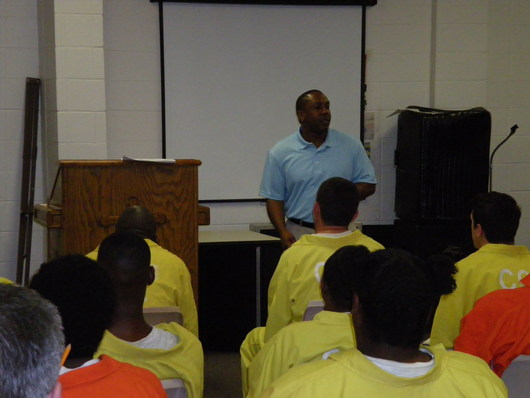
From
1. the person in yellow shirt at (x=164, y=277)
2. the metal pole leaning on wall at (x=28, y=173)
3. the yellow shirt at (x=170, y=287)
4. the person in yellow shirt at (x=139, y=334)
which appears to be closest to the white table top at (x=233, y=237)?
the metal pole leaning on wall at (x=28, y=173)

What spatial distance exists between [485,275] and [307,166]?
171cm

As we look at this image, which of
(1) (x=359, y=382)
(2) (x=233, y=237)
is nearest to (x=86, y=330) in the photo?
(1) (x=359, y=382)

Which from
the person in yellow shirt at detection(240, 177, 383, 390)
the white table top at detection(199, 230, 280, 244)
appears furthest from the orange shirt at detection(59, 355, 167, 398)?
the white table top at detection(199, 230, 280, 244)

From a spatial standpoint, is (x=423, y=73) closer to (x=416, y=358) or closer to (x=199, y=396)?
(x=199, y=396)

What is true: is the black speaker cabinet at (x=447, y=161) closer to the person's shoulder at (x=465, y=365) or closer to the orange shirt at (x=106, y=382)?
the person's shoulder at (x=465, y=365)

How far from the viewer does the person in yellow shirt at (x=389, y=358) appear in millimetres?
1409

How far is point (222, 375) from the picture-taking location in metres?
4.41

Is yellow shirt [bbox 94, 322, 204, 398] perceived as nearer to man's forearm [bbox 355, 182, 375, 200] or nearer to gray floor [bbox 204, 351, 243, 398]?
gray floor [bbox 204, 351, 243, 398]

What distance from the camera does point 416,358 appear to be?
1.48 m

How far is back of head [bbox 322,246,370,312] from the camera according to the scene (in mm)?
2176

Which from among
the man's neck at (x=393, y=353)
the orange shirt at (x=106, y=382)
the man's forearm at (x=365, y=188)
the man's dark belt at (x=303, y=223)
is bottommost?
the man's dark belt at (x=303, y=223)

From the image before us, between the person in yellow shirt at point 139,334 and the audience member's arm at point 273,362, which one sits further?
the audience member's arm at point 273,362

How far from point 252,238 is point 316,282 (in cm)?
203

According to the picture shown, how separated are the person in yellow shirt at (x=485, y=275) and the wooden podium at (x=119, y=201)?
1.24 meters
